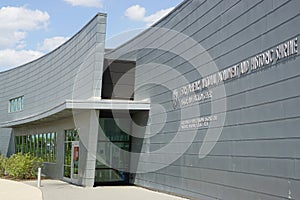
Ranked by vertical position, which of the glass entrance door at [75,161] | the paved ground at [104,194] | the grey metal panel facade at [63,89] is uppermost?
the grey metal panel facade at [63,89]

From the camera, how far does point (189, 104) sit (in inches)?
535

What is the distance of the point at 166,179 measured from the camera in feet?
49.7

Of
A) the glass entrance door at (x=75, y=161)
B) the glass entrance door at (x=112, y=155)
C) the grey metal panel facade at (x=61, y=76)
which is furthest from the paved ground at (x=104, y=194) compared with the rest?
the grey metal panel facade at (x=61, y=76)

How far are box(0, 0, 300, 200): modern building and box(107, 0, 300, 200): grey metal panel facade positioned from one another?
3 cm

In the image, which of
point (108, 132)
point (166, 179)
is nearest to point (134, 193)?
point (166, 179)

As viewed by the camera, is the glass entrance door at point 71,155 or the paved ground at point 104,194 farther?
the glass entrance door at point 71,155

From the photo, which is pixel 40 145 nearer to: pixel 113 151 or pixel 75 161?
pixel 75 161

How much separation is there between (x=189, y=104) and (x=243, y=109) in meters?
3.43

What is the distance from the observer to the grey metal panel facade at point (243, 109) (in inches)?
333

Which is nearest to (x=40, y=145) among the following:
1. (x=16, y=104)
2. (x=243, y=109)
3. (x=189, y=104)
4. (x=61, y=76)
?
(x=61, y=76)

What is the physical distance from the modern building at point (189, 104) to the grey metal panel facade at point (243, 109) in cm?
3

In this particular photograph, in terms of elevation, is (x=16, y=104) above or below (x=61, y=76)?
below

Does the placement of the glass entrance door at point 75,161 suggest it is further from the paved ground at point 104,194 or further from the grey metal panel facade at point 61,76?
the paved ground at point 104,194

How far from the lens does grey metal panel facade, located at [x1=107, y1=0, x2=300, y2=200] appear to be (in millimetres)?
8461
